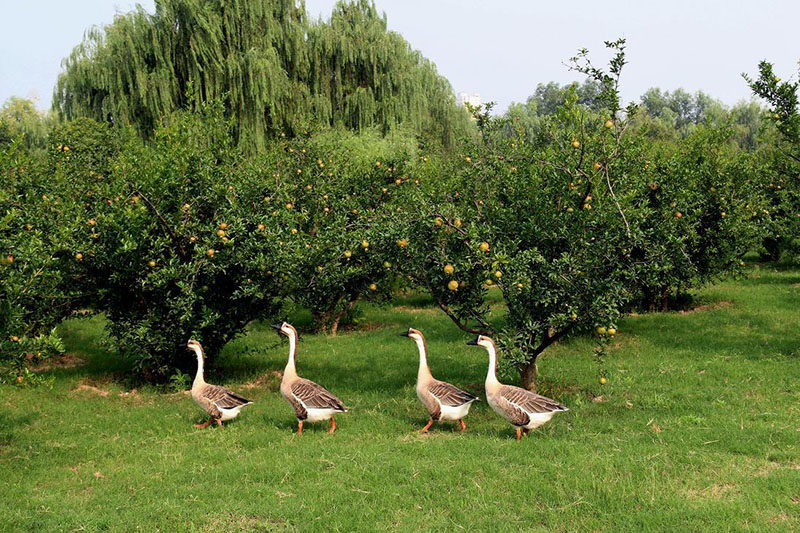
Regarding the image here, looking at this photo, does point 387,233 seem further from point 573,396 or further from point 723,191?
point 723,191

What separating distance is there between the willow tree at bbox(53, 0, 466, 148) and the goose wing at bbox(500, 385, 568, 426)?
52.6 ft

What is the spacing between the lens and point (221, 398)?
948 cm

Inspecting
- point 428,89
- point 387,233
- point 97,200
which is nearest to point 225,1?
point 428,89

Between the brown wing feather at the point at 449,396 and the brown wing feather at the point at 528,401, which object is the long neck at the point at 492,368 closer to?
the brown wing feather at the point at 528,401

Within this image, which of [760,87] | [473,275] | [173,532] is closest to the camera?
[173,532]

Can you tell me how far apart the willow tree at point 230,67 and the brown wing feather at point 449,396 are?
15271 millimetres

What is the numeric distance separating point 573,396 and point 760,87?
665 centimetres

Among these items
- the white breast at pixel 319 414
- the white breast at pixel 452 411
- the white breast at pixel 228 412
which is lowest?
the white breast at pixel 228 412

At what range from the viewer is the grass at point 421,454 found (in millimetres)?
6391

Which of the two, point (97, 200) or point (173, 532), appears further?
point (97, 200)

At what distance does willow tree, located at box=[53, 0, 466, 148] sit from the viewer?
23766 mm

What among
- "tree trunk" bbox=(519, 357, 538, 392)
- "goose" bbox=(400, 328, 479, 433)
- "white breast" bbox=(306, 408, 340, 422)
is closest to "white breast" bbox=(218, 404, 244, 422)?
"white breast" bbox=(306, 408, 340, 422)

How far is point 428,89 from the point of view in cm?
3177

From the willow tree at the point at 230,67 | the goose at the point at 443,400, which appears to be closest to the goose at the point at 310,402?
the goose at the point at 443,400
